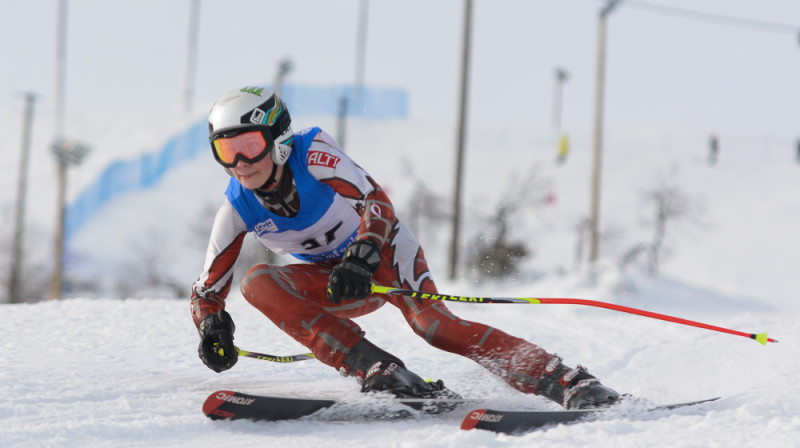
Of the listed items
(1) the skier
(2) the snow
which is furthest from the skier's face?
(2) the snow

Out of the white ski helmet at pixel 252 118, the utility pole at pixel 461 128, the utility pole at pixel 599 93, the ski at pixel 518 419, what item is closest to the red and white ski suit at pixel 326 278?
the white ski helmet at pixel 252 118

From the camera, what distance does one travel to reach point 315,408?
271 cm

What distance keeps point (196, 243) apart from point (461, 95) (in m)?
17.7

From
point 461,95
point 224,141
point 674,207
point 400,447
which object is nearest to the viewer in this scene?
point 400,447

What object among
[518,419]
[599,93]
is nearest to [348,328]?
[518,419]

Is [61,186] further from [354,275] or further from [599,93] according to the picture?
[354,275]

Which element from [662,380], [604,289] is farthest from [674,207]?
[662,380]

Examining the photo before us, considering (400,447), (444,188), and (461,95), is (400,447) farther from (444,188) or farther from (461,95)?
(444,188)

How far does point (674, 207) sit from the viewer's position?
2808 cm

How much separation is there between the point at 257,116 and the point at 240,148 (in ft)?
0.51

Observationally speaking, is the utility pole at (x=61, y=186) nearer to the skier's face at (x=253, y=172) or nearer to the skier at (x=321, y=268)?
the skier at (x=321, y=268)

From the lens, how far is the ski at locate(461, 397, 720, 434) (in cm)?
235

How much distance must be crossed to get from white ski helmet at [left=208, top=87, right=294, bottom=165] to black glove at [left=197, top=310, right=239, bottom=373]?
2.30ft

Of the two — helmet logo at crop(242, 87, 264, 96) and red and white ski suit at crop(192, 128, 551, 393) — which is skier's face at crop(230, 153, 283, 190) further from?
helmet logo at crop(242, 87, 264, 96)
